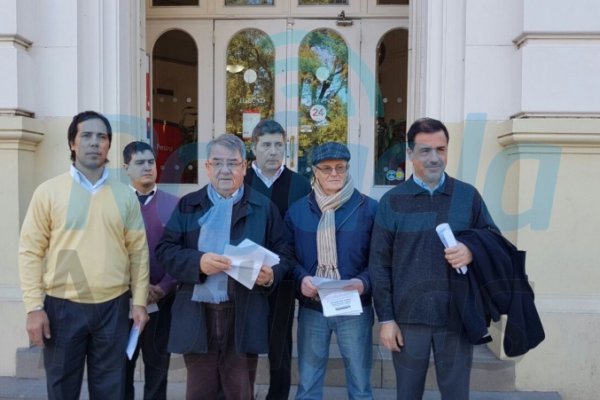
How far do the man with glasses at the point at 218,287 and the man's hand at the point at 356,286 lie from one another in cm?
39

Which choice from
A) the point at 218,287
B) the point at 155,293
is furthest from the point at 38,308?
the point at 218,287

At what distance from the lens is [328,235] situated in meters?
3.51

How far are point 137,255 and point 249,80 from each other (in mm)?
4024

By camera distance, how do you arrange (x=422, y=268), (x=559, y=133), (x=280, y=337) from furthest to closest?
(x=559, y=133) → (x=280, y=337) → (x=422, y=268)

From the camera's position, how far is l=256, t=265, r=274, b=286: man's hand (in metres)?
3.31

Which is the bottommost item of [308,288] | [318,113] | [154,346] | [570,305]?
[154,346]

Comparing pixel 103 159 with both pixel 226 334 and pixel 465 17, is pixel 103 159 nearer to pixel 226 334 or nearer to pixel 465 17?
pixel 226 334

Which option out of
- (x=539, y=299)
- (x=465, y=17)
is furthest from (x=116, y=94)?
(x=539, y=299)

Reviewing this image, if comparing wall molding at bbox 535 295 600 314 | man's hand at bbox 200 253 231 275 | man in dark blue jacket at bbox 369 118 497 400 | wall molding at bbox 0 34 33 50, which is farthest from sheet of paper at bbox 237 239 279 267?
wall molding at bbox 0 34 33 50

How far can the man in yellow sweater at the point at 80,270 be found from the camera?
10.9ft

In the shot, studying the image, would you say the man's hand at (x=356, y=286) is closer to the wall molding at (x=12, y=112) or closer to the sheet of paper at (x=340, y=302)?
the sheet of paper at (x=340, y=302)

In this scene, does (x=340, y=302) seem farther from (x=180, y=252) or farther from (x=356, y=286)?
(x=180, y=252)

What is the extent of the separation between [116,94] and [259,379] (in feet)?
9.21

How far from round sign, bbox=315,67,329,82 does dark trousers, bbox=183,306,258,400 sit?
4.27m
